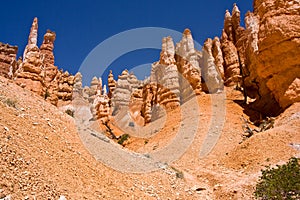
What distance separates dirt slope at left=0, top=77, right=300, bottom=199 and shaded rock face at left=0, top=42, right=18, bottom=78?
27.0 meters

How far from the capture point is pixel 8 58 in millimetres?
44750

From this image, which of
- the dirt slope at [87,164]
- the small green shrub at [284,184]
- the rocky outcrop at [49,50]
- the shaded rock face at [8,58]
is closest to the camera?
the dirt slope at [87,164]

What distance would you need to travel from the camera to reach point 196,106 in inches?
1293

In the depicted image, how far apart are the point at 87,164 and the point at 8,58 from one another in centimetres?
3930

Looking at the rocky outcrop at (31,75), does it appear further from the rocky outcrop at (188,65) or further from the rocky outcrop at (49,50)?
the rocky outcrop at (49,50)

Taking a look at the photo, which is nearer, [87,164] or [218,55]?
Result: [87,164]

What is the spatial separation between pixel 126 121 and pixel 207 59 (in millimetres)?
15656

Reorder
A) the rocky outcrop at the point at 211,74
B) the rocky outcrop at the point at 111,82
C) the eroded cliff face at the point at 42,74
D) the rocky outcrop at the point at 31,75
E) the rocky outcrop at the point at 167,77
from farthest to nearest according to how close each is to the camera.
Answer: the rocky outcrop at the point at 111,82 < the rocky outcrop at the point at 167,77 < the rocky outcrop at the point at 211,74 < the eroded cliff face at the point at 42,74 < the rocky outcrop at the point at 31,75

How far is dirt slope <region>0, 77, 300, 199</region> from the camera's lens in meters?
8.41

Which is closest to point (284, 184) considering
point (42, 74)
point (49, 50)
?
point (42, 74)

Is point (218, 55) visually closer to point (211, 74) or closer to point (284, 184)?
point (211, 74)

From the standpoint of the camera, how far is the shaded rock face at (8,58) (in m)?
41.8

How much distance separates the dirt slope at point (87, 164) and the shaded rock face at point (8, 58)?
2704cm

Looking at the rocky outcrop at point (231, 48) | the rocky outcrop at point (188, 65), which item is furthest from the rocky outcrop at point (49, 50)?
the rocky outcrop at point (231, 48)
